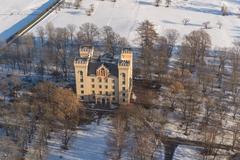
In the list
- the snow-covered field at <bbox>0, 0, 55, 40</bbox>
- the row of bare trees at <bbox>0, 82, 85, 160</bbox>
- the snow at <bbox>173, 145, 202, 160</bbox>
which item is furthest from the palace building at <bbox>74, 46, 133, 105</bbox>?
the snow-covered field at <bbox>0, 0, 55, 40</bbox>

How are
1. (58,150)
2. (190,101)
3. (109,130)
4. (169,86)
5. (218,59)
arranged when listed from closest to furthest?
(58,150) → (109,130) → (190,101) → (169,86) → (218,59)

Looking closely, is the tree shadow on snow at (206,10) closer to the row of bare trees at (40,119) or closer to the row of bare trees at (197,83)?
the row of bare trees at (197,83)

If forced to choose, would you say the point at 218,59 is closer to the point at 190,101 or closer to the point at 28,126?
the point at 190,101

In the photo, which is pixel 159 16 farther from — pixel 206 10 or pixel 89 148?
pixel 89 148

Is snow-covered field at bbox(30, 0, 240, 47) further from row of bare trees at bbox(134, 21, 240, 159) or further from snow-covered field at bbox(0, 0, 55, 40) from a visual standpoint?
row of bare trees at bbox(134, 21, 240, 159)

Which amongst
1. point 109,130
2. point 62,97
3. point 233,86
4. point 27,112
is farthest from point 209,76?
point 27,112

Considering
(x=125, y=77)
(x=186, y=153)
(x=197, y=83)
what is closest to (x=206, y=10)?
(x=197, y=83)
